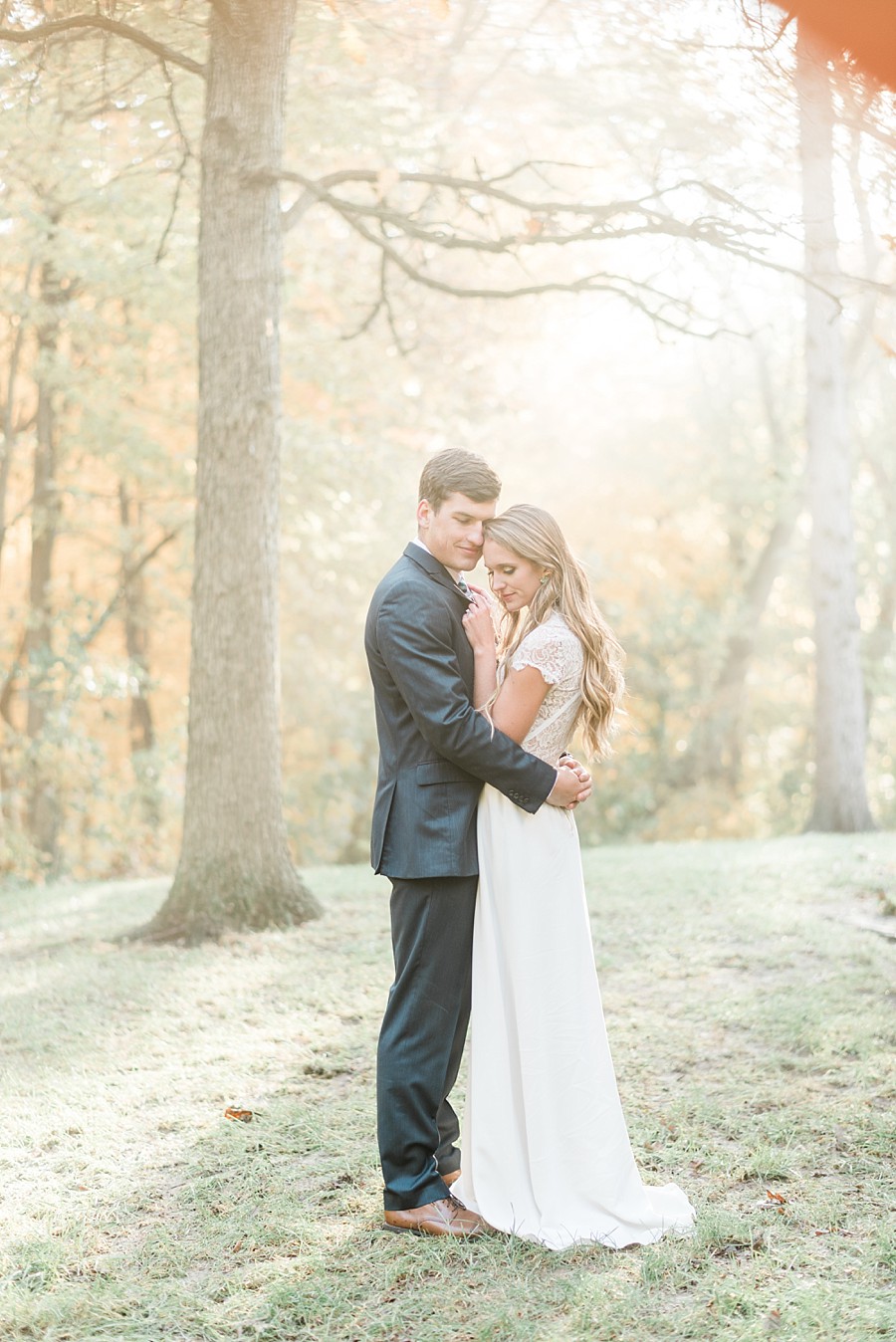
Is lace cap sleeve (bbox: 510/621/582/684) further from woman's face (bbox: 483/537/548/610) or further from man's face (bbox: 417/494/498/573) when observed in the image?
man's face (bbox: 417/494/498/573)

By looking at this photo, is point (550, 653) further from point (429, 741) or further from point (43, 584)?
point (43, 584)

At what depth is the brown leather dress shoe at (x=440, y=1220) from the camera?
3.47 meters

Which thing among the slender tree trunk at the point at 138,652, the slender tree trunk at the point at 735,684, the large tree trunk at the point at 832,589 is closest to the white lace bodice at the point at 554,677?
the large tree trunk at the point at 832,589

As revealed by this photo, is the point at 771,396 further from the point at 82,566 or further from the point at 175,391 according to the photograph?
the point at 82,566

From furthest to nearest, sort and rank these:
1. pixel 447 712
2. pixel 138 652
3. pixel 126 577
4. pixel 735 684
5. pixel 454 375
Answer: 1. pixel 735 684
2. pixel 138 652
3. pixel 126 577
4. pixel 454 375
5. pixel 447 712

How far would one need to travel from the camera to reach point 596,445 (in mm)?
18406

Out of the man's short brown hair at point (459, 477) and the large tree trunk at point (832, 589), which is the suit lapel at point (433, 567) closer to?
the man's short brown hair at point (459, 477)

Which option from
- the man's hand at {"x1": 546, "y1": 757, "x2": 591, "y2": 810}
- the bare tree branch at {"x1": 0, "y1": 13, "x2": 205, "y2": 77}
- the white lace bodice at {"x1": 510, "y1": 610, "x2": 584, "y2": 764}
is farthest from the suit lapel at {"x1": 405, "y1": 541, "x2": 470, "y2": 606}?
the bare tree branch at {"x1": 0, "y1": 13, "x2": 205, "y2": 77}

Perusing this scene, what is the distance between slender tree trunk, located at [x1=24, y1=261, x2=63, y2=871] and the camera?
12.7m

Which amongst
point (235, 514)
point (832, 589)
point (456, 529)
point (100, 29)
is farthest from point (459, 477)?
point (832, 589)

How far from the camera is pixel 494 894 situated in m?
3.60

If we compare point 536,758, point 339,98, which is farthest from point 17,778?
point 536,758

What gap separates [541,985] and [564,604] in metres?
1.11

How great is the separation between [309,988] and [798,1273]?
3.29m
